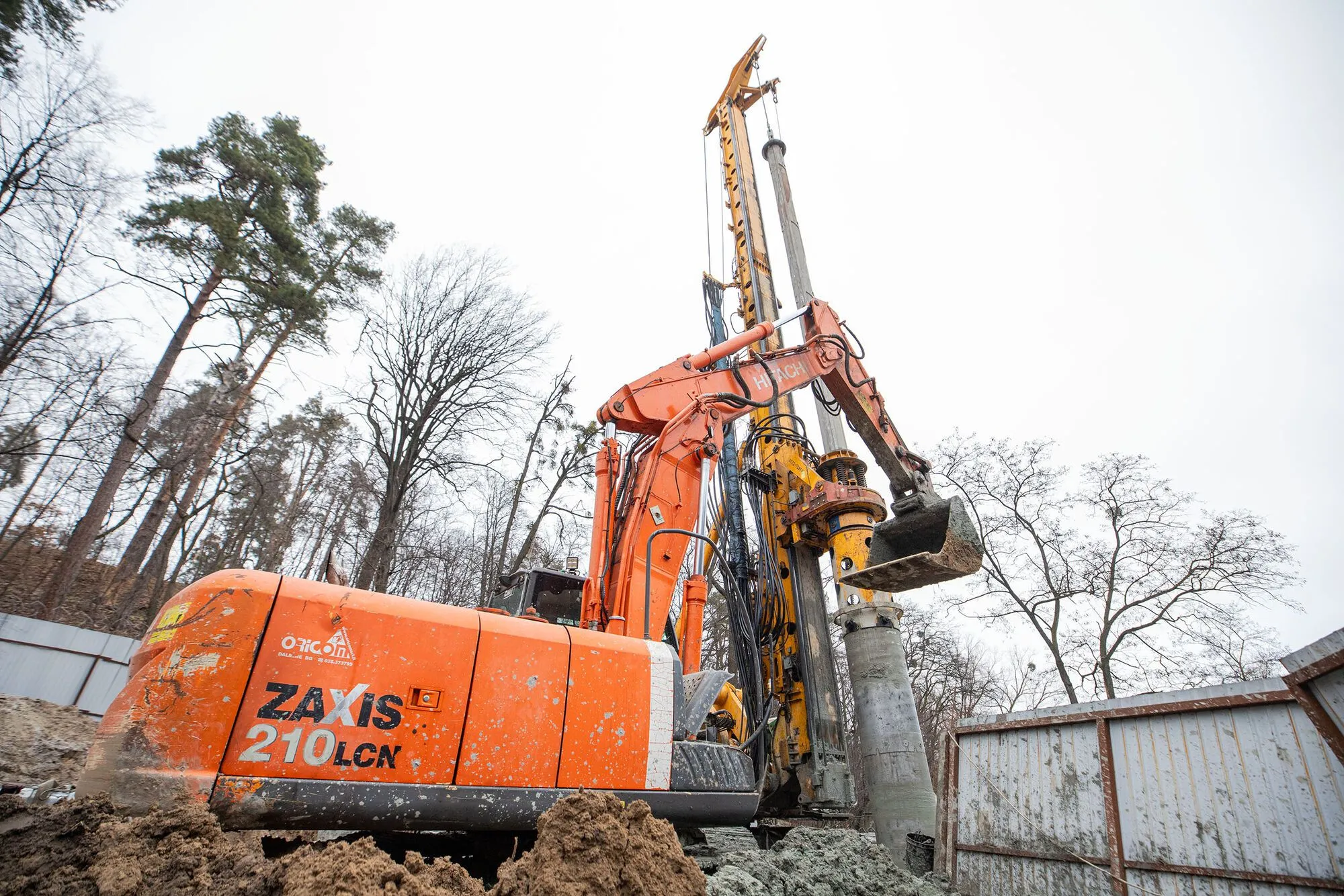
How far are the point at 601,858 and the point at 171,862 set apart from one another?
168cm

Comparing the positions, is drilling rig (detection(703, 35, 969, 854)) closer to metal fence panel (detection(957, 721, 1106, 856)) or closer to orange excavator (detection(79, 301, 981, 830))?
metal fence panel (detection(957, 721, 1106, 856))

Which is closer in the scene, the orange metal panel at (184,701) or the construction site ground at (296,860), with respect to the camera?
the construction site ground at (296,860)

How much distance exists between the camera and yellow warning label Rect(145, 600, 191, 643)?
10.8 ft

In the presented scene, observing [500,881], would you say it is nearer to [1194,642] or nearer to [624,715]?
[624,715]

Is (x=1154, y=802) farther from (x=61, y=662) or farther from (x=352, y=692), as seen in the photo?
(x=61, y=662)

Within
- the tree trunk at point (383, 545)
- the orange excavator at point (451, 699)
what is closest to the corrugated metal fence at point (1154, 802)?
the orange excavator at point (451, 699)

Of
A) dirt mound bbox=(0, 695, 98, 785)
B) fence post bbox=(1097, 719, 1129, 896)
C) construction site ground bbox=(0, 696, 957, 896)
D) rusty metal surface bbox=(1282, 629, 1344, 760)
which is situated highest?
rusty metal surface bbox=(1282, 629, 1344, 760)

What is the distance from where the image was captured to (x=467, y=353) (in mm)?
15391

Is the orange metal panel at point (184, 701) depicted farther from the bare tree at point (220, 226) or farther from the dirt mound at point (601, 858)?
the bare tree at point (220, 226)

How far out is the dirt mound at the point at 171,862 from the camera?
2.33 m

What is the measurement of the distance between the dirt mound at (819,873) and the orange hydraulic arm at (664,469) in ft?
5.77

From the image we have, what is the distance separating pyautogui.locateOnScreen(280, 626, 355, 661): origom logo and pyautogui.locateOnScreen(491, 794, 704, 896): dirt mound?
148 centimetres

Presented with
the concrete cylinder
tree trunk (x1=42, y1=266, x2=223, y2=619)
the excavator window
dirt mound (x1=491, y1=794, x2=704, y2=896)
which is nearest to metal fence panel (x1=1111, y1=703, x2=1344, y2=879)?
the concrete cylinder

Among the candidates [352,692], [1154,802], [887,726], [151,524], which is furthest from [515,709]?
[151,524]
